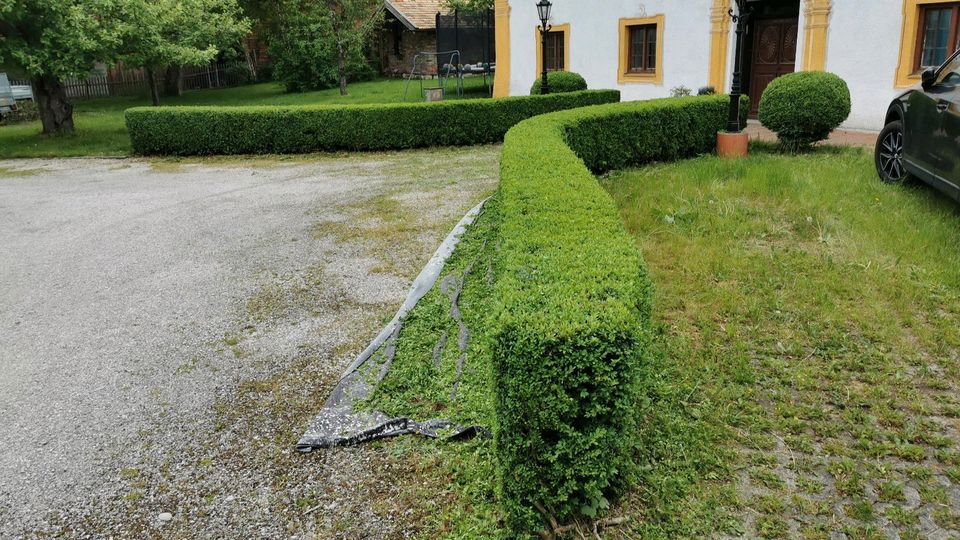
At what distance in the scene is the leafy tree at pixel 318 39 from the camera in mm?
24922

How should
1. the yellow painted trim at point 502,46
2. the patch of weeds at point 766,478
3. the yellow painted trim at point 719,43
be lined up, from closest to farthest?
the patch of weeds at point 766,478
the yellow painted trim at point 719,43
the yellow painted trim at point 502,46

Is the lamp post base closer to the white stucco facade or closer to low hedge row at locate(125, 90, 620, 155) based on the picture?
the white stucco facade

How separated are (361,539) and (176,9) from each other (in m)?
16.2

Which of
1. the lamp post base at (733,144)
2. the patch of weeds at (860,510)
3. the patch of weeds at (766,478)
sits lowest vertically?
the patch of weeds at (860,510)

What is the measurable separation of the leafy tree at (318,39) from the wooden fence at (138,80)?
316 centimetres

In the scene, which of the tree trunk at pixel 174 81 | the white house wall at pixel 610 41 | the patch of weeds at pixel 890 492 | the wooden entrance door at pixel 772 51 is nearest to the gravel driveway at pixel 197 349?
the patch of weeds at pixel 890 492

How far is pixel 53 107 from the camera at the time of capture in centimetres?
1627

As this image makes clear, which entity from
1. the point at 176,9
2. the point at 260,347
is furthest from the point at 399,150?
the point at 260,347

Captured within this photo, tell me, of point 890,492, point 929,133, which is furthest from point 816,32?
point 890,492

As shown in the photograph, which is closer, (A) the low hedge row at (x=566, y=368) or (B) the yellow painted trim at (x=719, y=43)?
(A) the low hedge row at (x=566, y=368)

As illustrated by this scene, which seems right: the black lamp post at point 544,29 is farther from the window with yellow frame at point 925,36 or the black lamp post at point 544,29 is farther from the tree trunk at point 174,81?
the tree trunk at point 174,81

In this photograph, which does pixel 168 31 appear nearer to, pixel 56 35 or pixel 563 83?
pixel 56 35

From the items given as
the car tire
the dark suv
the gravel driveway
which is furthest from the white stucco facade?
the gravel driveway

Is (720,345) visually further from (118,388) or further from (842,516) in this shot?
(118,388)
